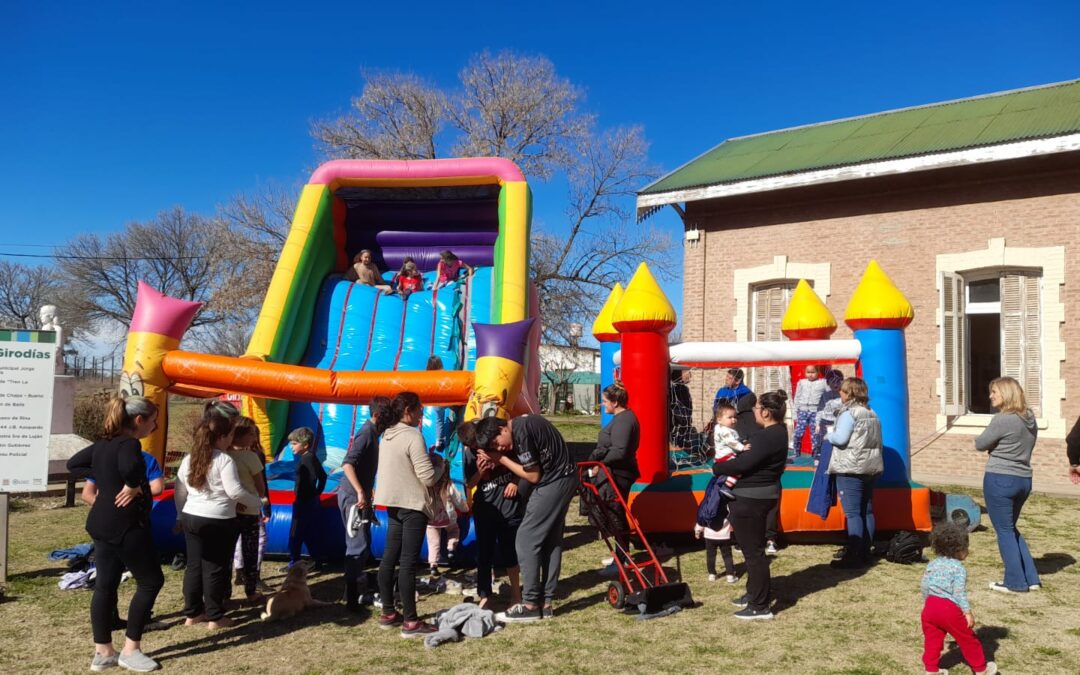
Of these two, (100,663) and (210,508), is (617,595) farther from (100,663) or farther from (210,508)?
(100,663)

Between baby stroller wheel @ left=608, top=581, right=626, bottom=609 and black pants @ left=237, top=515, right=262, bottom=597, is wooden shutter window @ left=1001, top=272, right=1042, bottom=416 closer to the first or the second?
baby stroller wheel @ left=608, top=581, right=626, bottom=609

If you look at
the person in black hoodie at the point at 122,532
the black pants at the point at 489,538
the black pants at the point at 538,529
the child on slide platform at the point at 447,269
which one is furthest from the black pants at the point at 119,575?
the child on slide platform at the point at 447,269

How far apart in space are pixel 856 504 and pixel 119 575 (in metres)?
4.90

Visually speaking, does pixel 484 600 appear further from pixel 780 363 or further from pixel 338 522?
pixel 780 363

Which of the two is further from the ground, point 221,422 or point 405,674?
point 221,422

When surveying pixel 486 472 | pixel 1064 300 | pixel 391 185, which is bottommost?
pixel 486 472

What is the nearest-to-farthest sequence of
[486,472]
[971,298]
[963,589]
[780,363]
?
1. [963,589]
2. [486,472]
3. [780,363]
4. [971,298]

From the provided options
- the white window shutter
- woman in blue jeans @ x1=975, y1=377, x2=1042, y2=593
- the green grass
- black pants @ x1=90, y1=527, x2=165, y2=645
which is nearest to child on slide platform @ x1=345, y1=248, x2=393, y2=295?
the green grass

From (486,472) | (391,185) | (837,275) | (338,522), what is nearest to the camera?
(486,472)

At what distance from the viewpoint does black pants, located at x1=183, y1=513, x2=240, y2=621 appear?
176 inches

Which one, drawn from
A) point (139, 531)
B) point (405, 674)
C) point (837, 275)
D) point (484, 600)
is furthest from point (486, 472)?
point (837, 275)

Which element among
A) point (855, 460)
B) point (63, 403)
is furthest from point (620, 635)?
point (63, 403)

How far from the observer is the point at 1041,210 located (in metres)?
11.7

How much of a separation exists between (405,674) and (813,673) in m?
2.01
